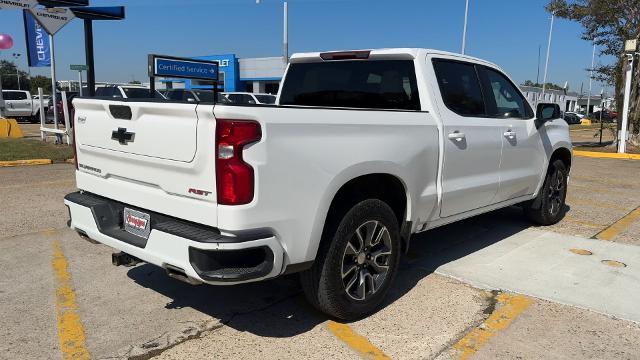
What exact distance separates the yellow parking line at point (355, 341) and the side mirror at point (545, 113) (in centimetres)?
337

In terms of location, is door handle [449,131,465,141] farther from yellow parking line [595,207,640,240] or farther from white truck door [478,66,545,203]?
yellow parking line [595,207,640,240]

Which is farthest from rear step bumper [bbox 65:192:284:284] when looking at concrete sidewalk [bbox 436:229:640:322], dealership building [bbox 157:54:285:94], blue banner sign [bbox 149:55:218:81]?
dealership building [bbox 157:54:285:94]

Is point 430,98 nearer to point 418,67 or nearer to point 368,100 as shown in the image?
point 418,67

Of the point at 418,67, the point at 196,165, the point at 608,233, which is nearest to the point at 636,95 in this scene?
the point at 608,233

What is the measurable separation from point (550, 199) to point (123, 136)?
199 inches

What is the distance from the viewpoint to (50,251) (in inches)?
196

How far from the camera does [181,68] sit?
4.03m

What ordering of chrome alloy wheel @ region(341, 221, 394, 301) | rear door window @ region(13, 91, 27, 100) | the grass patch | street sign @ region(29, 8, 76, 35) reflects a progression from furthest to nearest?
rear door window @ region(13, 91, 27, 100) → street sign @ region(29, 8, 76, 35) → the grass patch → chrome alloy wheel @ region(341, 221, 394, 301)

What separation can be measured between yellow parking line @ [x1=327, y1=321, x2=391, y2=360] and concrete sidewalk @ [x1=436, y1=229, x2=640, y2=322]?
139 centimetres

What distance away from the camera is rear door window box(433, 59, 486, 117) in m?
4.33

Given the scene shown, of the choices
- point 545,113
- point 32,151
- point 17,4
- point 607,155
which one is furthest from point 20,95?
point 545,113

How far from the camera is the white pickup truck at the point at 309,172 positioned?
2756 mm

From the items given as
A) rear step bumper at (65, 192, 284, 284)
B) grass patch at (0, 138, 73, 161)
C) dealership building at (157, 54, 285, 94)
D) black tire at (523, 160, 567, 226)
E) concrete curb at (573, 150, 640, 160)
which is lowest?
concrete curb at (573, 150, 640, 160)

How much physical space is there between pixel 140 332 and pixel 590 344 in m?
2.91
